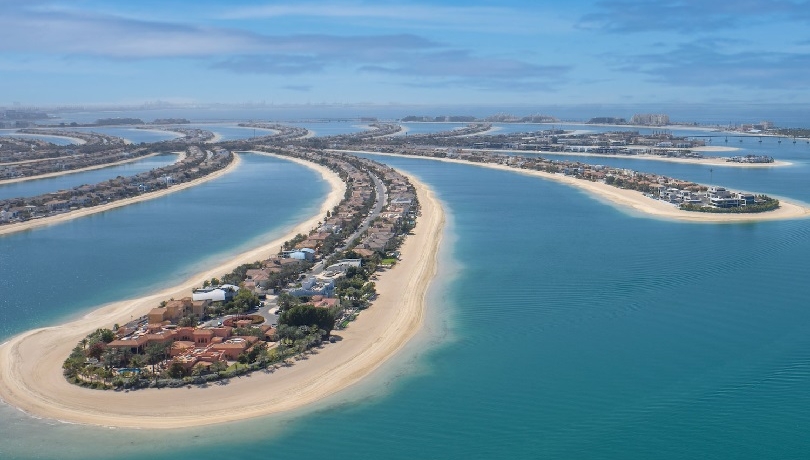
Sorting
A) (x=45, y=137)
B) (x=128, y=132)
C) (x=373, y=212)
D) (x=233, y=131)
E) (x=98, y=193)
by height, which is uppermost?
(x=373, y=212)

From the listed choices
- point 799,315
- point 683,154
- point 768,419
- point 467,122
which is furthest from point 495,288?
point 467,122

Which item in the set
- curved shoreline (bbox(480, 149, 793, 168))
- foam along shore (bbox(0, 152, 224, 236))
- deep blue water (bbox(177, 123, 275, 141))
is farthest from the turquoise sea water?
deep blue water (bbox(177, 123, 275, 141))

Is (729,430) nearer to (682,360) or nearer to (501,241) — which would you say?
(682,360)

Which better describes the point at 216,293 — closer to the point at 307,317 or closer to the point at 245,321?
the point at 245,321

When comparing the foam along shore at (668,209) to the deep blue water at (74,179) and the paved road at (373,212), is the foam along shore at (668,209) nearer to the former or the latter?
the paved road at (373,212)

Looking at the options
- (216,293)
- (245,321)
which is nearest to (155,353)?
(245,321)
